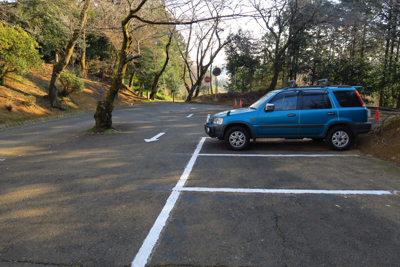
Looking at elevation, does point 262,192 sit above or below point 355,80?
below

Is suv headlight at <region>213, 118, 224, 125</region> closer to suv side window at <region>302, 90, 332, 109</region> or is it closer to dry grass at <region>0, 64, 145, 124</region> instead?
suv side window at <region>302, 90, 332, 109</region>

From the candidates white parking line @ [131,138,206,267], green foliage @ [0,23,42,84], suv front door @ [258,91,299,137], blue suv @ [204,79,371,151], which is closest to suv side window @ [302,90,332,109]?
blue suv @ [204,79,371,151]

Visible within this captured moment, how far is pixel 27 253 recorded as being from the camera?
2.89m

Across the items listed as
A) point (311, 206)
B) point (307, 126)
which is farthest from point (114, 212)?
point (307, 126)

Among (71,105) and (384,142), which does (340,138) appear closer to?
(384,142)

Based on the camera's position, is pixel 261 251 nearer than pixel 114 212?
Yes

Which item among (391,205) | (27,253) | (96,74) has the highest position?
(96,74)

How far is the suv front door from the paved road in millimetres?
664

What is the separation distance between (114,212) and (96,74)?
138ft

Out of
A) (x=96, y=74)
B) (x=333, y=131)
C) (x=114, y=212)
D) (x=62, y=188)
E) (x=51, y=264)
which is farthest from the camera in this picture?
(x=96, y=74)

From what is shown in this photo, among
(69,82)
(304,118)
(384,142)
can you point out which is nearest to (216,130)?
(304,118)

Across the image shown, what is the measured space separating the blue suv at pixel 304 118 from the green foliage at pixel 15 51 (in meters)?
13.7

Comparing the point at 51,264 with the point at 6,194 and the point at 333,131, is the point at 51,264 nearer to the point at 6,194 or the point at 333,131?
the point at 6,194

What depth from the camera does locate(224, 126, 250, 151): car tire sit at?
24.9 ft
